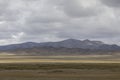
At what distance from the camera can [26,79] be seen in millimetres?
40562

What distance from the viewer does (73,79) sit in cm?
4069

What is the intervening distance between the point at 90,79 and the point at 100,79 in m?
1.46

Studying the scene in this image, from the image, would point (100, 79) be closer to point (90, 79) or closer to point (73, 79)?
point (90, 79)

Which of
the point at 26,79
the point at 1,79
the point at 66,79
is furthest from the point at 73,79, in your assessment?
the point at 1,79

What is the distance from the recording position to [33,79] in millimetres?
40531

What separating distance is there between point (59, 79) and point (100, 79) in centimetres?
598

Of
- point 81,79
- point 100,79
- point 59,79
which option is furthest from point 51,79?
point 100,79

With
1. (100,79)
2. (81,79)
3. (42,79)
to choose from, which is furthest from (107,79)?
(42,79)

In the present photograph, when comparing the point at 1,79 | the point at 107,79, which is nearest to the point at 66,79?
the point at 107,79

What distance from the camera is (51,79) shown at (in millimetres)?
40938

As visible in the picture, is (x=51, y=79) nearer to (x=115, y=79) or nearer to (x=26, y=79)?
(x=26, y=79)

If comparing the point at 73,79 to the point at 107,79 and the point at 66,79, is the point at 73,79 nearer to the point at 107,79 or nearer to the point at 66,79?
the point at 66,79

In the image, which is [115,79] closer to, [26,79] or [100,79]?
[100,79]

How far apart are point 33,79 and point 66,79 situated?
15.7 ft
